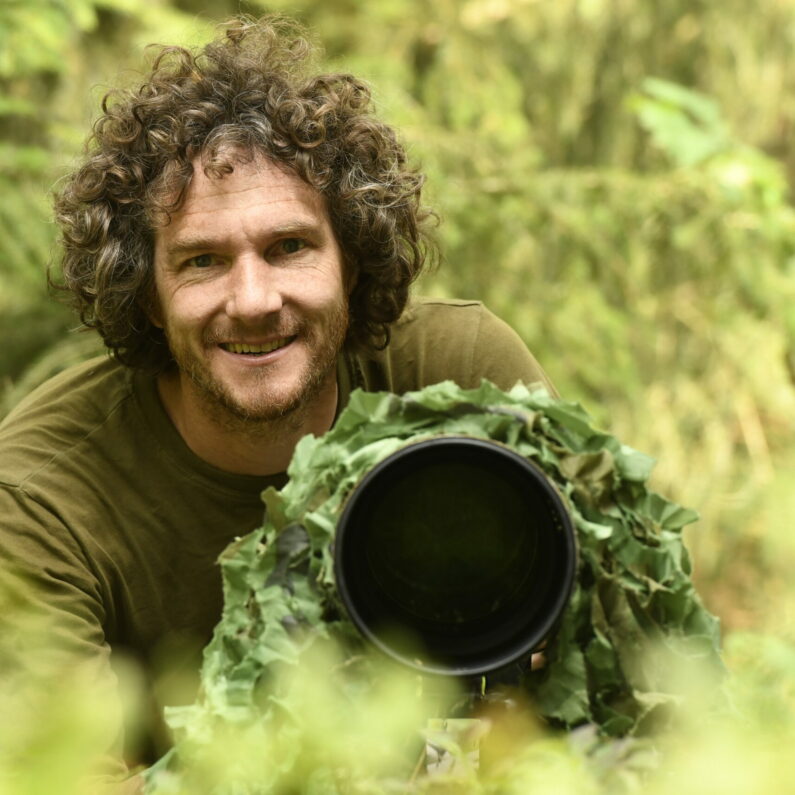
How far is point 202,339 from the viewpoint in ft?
5.72

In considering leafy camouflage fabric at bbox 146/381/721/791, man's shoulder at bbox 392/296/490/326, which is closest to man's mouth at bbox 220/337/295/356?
man's shoulder at bbox 392/296/490/326

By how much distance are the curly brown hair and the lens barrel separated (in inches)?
32.0

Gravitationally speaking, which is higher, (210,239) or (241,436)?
(210,239)

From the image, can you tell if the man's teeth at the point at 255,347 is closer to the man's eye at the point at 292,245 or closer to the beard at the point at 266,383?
the beard at the point at 266,383

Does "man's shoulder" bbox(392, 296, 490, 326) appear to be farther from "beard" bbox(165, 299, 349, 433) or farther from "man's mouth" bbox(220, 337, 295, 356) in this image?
"man's mouth" bbox(220, 337, 295, 356)

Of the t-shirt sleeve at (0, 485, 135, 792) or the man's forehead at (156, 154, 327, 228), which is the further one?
the man's forehead at (156, 154, 327, 228)

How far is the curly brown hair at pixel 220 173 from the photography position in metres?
1.80

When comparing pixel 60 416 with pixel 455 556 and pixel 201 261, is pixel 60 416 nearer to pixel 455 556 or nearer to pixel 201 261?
pixel 201 261

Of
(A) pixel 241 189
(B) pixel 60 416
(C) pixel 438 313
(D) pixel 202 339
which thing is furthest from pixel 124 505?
(C) pixel 438 313

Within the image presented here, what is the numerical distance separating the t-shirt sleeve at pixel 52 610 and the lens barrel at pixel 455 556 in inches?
16.4

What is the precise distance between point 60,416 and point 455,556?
0.91 metres

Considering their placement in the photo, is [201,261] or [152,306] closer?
[201,261]

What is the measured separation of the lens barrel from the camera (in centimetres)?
105

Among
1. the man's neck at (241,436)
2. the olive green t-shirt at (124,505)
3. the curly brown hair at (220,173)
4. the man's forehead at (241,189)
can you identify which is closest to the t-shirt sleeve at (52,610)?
the olive green t-shirt at (124,505)
